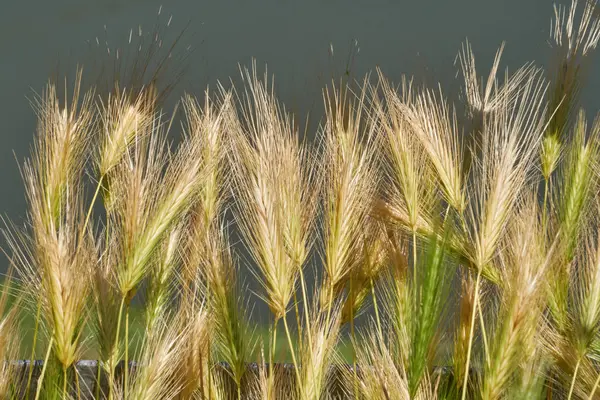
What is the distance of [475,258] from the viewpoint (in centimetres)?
133

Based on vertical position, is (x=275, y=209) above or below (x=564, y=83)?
below

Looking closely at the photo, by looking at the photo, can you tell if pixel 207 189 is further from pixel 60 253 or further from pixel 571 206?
pixel 571 206

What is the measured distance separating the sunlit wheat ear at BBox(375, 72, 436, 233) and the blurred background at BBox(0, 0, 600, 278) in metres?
0.80

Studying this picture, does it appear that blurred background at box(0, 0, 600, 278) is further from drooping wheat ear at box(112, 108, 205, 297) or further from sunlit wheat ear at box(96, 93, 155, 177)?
drooping wheat ear at box(112, 108, 205, 297)

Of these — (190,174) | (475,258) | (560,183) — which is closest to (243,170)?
(190,174)

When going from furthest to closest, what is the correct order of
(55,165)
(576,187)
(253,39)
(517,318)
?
1. (253,39)
2. (576,187)
3. (55,165)
4. (517,318)

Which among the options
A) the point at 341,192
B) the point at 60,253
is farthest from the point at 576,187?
the point at 60,253

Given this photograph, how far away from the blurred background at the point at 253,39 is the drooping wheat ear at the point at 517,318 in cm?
101

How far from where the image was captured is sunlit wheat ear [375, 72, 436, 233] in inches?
54.2

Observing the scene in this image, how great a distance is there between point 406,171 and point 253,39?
1.12 meters

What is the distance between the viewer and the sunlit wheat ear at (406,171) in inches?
54.2

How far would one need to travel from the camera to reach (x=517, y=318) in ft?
4.12

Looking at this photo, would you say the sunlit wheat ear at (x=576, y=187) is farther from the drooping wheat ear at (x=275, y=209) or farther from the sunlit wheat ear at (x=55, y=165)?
the sunlit wheat ear at (x=55, y=165)

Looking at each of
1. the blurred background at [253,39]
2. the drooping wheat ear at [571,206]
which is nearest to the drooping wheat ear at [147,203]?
the drooping wheat ear at [571,206]
